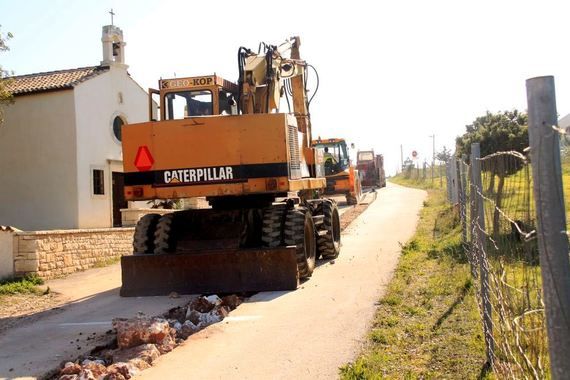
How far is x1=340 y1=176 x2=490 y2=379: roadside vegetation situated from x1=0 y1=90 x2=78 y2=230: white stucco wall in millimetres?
11662

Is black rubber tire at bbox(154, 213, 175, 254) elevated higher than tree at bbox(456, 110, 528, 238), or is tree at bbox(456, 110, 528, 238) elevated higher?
tree at bbox(456, 110, 528, 238)

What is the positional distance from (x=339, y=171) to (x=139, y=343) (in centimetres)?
2066

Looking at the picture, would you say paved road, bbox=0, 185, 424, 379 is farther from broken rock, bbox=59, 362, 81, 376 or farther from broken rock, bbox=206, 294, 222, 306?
broken rock, bbox=206, 294, 222, 306

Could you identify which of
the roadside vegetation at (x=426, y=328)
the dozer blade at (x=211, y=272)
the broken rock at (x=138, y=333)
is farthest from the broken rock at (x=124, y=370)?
the dozer blade at (x=211, y=272)

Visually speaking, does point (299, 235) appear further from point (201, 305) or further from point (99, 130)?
point (99, 130)

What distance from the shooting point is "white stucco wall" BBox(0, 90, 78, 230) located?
59.0 feet

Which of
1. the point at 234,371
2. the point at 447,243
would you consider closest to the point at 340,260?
the point at 447,243

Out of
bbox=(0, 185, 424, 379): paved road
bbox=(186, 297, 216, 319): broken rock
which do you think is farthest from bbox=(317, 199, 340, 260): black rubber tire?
bbox=(186, 297, 216, 319): broken rock

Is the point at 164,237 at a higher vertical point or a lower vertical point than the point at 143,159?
lower

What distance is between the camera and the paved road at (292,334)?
216 inches

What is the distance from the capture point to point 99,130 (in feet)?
62.8

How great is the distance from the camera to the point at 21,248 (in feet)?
42.4

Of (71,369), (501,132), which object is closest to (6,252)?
(71,369)

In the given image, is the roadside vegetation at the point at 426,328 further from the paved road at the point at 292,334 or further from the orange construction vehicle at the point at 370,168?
the orange construction vehicle at the point at 370,168
